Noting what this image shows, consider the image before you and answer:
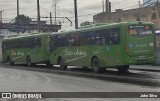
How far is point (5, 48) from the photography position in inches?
1802

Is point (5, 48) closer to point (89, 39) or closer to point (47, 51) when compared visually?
point (47, 51)

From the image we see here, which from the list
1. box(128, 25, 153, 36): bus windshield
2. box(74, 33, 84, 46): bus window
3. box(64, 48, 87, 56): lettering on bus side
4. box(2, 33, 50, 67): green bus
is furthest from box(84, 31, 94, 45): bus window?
box(2, 33, 50, 67): green bus

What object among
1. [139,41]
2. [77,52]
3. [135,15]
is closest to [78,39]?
[77,52]

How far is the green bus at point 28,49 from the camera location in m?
36.7

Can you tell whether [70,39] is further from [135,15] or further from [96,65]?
[135,15]

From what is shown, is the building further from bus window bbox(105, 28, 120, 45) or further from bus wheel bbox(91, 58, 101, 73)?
bus window bbox(105, 28, 120, 45)

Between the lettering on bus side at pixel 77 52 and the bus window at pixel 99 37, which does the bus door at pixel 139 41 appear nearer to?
the bus window at pixel 99 37

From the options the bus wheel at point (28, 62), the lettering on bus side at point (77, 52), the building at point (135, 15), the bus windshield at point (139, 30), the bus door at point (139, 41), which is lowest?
the bus wheel at point (28, 62)

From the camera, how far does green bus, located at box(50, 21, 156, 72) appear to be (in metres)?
23.5

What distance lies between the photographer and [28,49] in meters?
39.5

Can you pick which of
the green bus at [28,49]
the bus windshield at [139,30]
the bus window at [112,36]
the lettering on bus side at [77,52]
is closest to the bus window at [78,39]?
the lettering on bus side at [77,52]

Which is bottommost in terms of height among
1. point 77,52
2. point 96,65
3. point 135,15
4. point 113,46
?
point 96,65

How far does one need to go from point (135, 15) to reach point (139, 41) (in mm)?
63558

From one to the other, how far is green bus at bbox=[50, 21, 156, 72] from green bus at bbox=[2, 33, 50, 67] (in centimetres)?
709
